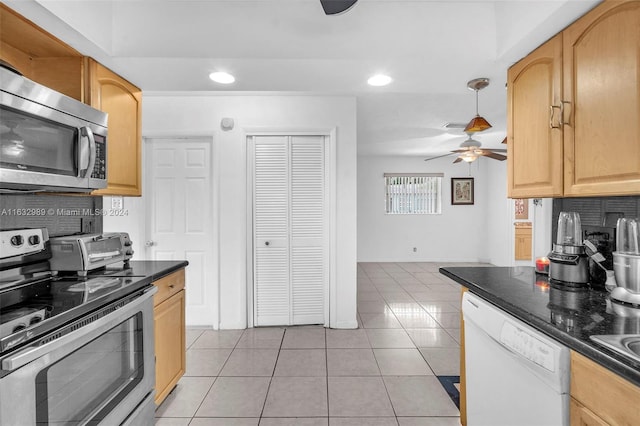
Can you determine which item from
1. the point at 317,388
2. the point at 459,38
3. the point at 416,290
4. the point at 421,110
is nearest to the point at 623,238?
the point at 459,38

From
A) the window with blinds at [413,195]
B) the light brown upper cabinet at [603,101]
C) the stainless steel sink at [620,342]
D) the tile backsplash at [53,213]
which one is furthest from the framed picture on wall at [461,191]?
the tile backsplash at [53,213]

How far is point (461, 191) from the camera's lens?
7121 millimetres

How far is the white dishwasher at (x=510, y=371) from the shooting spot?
3.22 feet

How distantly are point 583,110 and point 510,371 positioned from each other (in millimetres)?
1148

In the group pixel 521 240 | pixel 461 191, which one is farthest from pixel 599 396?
pixel 461 191

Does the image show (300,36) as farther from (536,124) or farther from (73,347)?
(73,347)

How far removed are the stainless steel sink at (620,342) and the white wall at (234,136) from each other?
2.39 meters

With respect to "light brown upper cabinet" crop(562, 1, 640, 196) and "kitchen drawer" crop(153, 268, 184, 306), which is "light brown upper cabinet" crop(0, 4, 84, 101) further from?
"light brown upper cabinet" crop(562, 1, 640, 196)

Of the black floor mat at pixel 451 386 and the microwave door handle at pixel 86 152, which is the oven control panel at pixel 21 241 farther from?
the black floor mat at pixel 451 386

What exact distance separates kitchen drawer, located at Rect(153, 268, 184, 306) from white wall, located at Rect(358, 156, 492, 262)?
5362mm

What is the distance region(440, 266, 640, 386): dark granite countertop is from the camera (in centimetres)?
86

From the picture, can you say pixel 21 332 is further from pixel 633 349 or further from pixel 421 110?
pixel 421 110

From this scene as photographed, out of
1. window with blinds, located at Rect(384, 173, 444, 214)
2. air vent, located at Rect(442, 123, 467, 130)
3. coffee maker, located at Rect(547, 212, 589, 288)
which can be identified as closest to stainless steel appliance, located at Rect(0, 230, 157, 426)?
coffee maker, located at Rect(547, 212, 589, 288)

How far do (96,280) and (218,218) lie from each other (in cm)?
165
